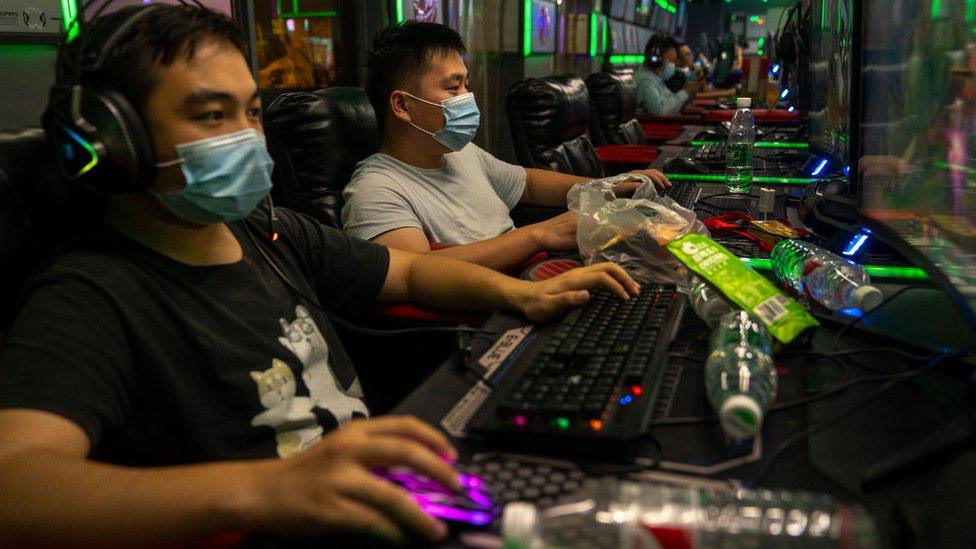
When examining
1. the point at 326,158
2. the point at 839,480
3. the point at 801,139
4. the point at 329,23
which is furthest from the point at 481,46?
the point at 839,480

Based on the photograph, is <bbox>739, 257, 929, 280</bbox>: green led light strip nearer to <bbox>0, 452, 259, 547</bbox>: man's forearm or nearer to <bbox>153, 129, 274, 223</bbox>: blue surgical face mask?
<bbox>153, 129, 274, 223</bbox>: blue surgical face mask

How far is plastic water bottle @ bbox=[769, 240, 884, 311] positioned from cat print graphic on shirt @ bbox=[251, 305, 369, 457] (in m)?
0.68

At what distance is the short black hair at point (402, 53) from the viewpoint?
73.5 inches

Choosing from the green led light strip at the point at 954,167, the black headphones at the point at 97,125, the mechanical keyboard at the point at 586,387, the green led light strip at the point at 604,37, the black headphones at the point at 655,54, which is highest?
the green led light strip at the point at 604,37

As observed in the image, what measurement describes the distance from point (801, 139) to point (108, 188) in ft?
10.0

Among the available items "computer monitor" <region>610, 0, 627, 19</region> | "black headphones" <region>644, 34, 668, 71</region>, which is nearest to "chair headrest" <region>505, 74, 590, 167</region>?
"black headphones" <region>644, 34, 668, 71</region>

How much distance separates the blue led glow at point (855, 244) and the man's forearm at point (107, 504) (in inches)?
44.5

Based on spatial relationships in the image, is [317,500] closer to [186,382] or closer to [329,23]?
[186,382]

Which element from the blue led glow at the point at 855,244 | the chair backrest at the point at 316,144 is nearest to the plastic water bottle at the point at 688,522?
the blue led glow at the point at 855,244

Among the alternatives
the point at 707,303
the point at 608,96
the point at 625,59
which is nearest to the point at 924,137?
the point at 707,303

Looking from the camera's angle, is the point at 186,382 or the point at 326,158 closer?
the point at 186,382

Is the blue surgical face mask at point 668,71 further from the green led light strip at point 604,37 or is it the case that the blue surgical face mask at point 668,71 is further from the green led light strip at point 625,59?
the green led light strip at point 625,59

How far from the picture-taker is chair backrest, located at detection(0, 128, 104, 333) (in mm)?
872

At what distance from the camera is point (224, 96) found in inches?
36.5
